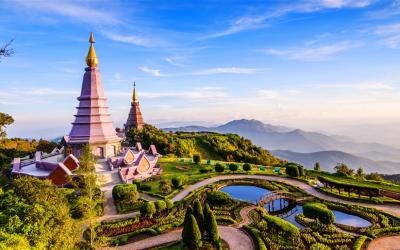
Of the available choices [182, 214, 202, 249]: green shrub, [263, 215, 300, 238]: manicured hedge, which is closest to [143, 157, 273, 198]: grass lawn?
[182, 214, 202, 249]: green shrub

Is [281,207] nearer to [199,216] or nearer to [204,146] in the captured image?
[199,216]

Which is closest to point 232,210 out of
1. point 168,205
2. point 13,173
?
point 168,205

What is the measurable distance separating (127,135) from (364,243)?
55.0 meters

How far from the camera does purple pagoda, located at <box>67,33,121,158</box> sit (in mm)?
39281

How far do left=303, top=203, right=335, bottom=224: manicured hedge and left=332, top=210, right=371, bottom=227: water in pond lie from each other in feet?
7.99

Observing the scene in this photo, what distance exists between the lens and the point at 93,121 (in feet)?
132

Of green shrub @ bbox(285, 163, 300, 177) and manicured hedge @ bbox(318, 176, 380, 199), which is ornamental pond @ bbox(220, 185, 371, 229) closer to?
manicured hedge @ bbox(318, 176, 380, 199)

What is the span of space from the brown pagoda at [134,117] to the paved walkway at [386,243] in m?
59.8

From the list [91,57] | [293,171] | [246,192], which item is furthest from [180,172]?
[91,57]

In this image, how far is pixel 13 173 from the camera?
36438 millimetres

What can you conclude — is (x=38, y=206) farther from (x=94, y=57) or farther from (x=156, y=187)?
(x=94, y=57)

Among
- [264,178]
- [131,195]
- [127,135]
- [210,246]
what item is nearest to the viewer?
[210,246]

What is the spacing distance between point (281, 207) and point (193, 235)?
49.1 ft

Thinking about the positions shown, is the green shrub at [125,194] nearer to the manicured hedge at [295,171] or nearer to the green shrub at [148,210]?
the green shrub at [148,210]
